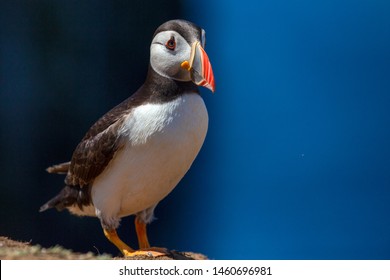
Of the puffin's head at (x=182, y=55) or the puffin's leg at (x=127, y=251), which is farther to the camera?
the puffin's leg at (x=127, y=251)

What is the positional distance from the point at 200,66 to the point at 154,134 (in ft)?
1.62

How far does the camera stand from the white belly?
4.56m

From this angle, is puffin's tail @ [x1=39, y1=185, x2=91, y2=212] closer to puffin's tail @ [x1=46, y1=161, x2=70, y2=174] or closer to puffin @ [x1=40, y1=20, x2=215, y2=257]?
puffin @ [x1=40, y1=20, x2=215, y2=257]

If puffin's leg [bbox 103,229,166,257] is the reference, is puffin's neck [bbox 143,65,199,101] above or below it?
above

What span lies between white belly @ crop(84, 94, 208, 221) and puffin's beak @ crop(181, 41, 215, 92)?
0.18 m

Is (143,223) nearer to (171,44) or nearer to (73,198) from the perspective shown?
(73,198)

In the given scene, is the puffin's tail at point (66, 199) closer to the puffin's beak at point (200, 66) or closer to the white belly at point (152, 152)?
the white belly at point (152, 152)

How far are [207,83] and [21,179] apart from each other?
2154mm

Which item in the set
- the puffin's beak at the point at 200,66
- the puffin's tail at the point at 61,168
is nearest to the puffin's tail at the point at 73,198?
the puffin's tail at the point at 61,168

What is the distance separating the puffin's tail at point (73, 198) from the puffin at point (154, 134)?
0.36 ft

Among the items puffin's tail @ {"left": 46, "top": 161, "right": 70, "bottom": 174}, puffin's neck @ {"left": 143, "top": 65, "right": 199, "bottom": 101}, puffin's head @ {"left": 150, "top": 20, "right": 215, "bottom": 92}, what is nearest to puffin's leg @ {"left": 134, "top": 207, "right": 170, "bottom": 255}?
puffin's tail @ {"left": 46, "top": 161, "right": 70, "bottom": 174}

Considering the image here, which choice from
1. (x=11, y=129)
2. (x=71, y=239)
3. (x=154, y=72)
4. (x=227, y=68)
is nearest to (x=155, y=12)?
(x=227, y=68)

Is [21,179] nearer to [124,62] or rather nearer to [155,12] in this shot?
[124,62]

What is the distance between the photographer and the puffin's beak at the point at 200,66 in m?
4.48
